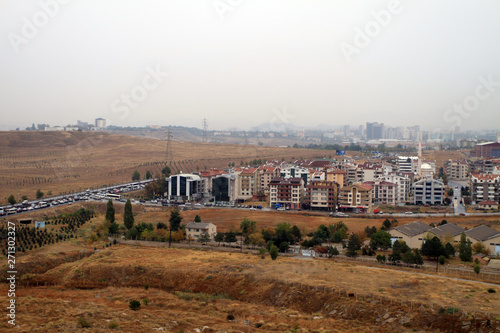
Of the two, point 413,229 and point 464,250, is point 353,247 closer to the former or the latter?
point 413,229

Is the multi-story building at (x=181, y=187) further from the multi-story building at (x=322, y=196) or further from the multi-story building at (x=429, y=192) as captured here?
the multi-story building at (x=429, y=192)

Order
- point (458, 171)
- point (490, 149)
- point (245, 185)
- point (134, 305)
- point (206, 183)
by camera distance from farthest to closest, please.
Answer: point (490, 149) < point (458, 171) < point (206, 183) < point (245, 185) < point (134, 305)

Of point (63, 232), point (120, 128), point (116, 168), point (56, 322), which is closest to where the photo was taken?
point (56, 322)

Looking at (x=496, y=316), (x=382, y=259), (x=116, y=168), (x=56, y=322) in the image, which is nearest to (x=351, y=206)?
(x=382, y=259)

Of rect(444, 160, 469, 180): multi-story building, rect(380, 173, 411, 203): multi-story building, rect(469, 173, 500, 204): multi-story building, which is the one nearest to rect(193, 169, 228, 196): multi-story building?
rect(380, 173, 411, 203): multi-story building

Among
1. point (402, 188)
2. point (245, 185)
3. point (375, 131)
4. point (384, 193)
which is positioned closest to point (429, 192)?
point (402, 188)

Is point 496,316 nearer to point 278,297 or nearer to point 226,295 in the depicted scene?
point 278,297
